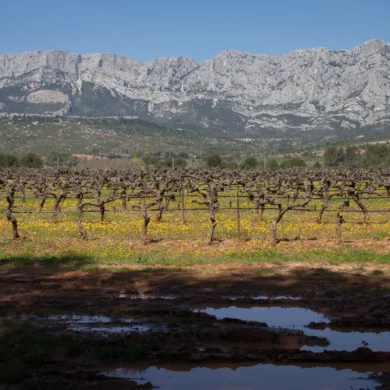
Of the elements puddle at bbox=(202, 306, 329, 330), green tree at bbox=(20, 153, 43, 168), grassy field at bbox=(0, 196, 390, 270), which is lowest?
puddle at bbox=(202, 306, 329, 330)

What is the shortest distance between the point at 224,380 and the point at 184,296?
5.82 meters

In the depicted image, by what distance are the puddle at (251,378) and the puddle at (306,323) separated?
122 centimetres

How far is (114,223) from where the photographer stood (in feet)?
111

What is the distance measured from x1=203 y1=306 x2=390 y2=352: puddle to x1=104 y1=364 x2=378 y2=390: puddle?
1217mm

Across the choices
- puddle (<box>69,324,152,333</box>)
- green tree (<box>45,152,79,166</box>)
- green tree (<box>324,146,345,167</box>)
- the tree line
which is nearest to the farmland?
puddle (<box>69,324,152,333</box>)

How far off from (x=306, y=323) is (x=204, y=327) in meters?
2.32

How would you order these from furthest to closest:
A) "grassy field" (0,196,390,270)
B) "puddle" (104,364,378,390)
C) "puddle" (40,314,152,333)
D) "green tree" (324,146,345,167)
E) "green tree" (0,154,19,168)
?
1. "green tree" (324,146,345,167)
2. "green tree" (0,154,19,168)
3. "grassy field" (0,196,390,270)
4. "puddle" (40,314,152,333)
5. "puddle" (104,364,378,390)

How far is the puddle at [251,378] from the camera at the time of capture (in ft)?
32.0

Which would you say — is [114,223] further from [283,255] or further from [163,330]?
[163,330]

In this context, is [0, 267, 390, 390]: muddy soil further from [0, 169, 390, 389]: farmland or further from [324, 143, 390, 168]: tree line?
[324, 143, 390, 168]: tree line

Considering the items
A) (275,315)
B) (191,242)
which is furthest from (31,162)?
(275,315)

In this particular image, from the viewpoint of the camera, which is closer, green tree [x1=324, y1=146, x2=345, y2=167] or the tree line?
the tree line

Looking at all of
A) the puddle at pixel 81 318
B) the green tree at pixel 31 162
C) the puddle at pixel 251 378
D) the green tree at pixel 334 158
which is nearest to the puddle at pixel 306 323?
the puddle at pixel 251 378

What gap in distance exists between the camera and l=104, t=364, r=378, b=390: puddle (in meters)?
9.77
